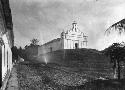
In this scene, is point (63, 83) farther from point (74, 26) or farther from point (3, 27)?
point (74, 26)

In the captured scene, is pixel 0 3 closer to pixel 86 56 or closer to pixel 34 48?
pixel 86 56

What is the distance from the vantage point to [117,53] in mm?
12617

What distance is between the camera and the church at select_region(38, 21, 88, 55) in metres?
65.6

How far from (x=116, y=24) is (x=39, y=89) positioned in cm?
488

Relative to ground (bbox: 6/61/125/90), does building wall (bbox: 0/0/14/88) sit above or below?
above

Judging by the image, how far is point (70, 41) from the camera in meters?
67.1

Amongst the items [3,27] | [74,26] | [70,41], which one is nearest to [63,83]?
[3,27]

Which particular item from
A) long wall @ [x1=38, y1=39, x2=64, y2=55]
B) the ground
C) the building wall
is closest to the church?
long wall @ [x1=38, y1=39, x2=64, y2=55]

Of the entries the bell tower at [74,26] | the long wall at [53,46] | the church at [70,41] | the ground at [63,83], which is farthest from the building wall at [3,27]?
the bell tower at [74,26]

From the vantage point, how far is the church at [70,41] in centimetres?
6556

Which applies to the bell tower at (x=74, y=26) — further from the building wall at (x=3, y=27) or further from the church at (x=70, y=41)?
the building wall at (x=3, y=27)

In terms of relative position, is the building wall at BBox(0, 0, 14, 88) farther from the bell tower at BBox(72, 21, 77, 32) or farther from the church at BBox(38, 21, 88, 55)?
the bell tower at BBox(72, 21, 77, 32)

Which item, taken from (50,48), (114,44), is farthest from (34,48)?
(114,44)

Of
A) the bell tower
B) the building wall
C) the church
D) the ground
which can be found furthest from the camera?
the bell tower
